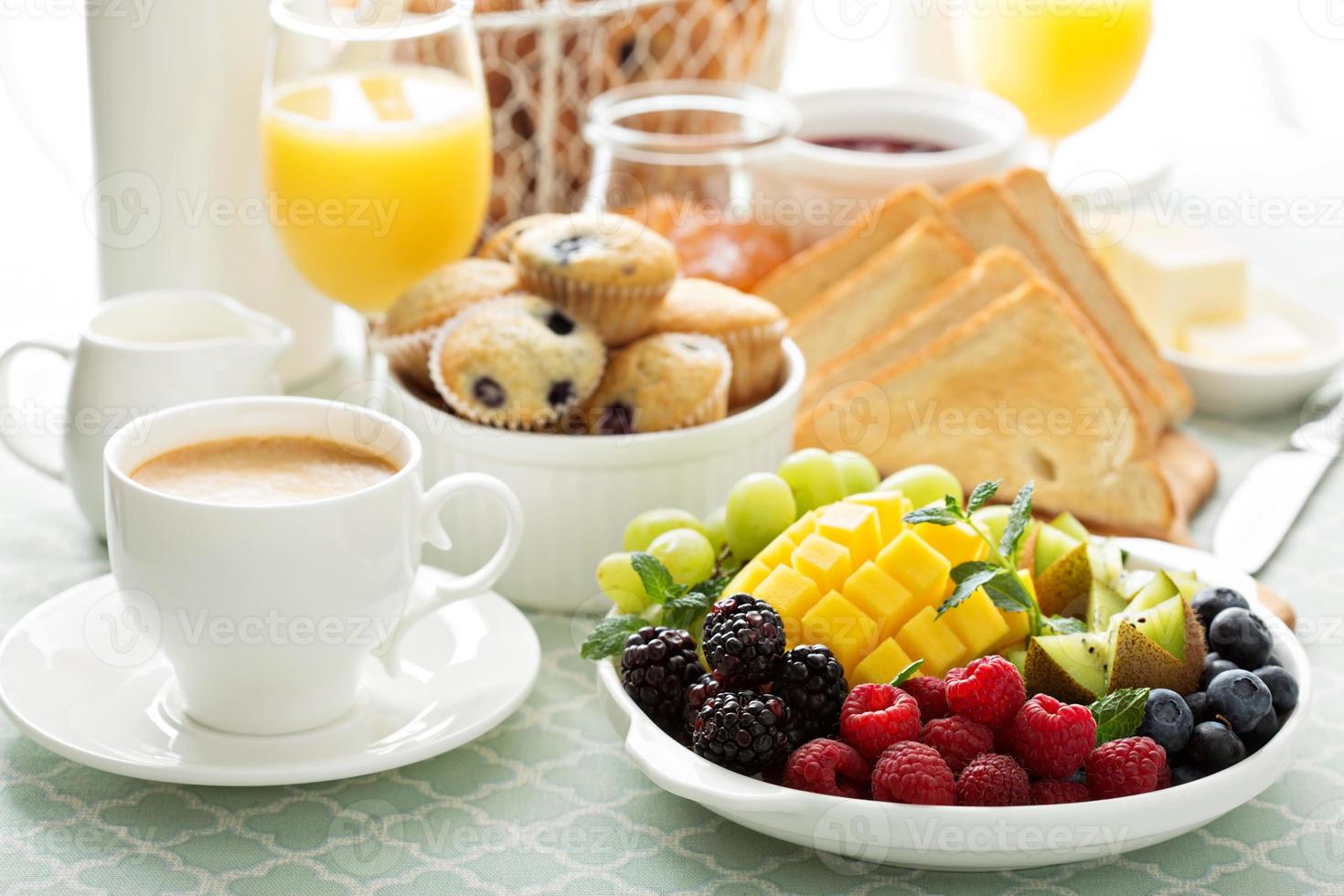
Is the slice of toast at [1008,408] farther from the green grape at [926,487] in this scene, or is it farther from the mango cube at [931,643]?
the mango cube at [931,643]

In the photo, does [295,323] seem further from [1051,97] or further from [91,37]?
[1051,97]

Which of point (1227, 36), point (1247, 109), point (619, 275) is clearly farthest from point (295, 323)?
point (1227, 36)

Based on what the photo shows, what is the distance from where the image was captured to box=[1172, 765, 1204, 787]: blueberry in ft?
2.94

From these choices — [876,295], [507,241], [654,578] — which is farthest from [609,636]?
[876,295]

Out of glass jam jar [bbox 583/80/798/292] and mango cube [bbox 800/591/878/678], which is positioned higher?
glass jam jar [bbox 583/80/798/292]

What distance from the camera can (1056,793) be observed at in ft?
2.83

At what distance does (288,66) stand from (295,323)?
0.28 meters

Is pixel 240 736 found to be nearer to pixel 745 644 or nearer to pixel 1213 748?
pixel 745 644

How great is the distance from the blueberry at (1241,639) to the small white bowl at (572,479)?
42cm

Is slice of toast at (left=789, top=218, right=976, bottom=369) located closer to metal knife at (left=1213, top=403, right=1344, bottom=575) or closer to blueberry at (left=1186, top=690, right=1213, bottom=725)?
metal knife at (left=1213, top=403, right=1344, bottom=575)

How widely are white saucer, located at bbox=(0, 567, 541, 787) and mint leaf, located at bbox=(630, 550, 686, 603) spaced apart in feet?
0.38

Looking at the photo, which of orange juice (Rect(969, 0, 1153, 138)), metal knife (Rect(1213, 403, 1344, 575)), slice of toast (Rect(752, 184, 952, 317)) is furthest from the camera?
orange juice (Rect(969, 0, 1153, 138))

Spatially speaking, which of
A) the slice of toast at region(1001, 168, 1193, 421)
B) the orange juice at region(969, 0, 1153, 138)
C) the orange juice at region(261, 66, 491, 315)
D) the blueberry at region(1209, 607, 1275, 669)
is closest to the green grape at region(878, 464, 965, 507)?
the blueberry at region(1209, 607, 1275, 669)

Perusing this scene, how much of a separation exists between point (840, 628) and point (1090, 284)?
825 millimetres
